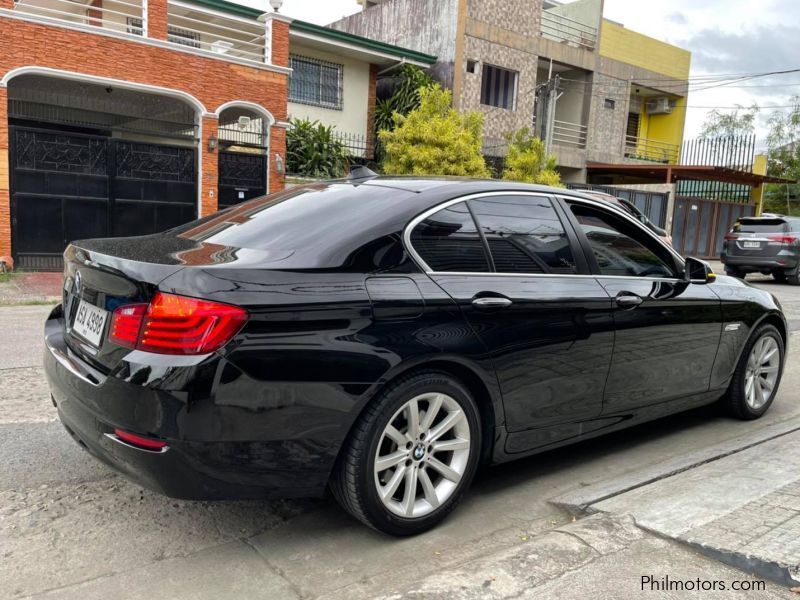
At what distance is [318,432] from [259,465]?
0.82 feet

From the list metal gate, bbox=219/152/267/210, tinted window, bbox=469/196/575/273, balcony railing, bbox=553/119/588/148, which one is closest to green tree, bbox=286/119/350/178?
metal gate, bbox=219/152/267/210

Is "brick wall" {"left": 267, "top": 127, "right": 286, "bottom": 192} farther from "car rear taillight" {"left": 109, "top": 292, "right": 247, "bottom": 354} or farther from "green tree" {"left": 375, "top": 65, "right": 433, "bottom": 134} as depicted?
"car rear taillight" {"left": 109, "top": 292, "right": 247, "bottom": 354}

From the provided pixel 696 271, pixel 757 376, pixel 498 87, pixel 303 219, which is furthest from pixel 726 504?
pixel 498 87

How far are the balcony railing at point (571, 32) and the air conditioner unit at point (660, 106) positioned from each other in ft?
19.2

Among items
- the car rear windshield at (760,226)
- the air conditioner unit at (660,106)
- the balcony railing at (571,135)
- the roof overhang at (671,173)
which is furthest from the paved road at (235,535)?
the air conditioner unit at (660,106)

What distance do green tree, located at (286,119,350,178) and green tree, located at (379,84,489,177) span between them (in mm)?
1508

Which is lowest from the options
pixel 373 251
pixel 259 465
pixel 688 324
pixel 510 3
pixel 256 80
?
pixel 259 465

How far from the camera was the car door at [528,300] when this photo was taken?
10.4ft

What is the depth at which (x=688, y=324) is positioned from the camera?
4.20 m

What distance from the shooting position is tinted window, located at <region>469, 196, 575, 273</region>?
343 centimetres

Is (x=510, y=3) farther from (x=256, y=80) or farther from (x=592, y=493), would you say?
(x=592, y=493)

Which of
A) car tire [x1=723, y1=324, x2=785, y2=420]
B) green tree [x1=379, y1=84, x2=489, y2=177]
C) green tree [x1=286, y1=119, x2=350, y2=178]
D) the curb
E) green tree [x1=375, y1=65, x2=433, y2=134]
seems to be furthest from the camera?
green tree [x1=375, y1=65, x2=433, y2=134]

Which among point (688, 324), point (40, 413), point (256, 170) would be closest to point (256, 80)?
point (256, 170)

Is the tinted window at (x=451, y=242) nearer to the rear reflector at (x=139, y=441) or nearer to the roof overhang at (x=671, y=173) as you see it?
the rear reflector at (x=139, y=441)
